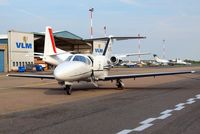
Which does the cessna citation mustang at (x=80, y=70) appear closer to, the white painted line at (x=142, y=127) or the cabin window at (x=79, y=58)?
the cabin window at (x=79, y=58)

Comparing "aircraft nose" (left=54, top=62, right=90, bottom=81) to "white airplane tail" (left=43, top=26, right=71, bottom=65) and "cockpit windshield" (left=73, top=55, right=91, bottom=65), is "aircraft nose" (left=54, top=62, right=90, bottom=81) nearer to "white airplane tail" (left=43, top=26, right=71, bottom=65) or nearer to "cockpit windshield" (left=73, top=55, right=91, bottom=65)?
"cockpit windshield" (left=73, top=55, right=91, bottom=65)

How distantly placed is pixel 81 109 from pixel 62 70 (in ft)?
16.6

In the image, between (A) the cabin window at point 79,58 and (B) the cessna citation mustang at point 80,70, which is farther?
(A) the cabin window at point 79,58

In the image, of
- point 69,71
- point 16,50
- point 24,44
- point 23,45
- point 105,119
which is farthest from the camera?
point 24,44

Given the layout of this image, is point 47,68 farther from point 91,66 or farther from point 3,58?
point 91,66

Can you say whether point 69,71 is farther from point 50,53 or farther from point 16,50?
point 16,50

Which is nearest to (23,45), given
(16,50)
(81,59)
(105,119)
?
(16,50)

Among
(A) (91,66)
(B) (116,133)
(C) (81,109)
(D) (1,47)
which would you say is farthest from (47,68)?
(B) (116,133)

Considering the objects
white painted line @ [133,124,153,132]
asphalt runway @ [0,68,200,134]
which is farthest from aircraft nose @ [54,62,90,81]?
white painted line @ [133,124,153,132]

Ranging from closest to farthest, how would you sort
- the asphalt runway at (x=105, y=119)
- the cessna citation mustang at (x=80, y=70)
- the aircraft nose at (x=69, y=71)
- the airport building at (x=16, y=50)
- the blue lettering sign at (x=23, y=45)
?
the asphalt runway at (x=105, y=119)
the aircraft nose at (x=69, y=71)
the cessna citation mustang at (x=80, y=70)
the airport building at (x=16, y=50)
the blue lettering sign at (x=23, y=45)

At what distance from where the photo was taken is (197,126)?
8.54m

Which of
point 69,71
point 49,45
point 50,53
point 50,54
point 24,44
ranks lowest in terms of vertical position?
point 69,71

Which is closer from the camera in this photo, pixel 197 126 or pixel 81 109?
pixel 197 126

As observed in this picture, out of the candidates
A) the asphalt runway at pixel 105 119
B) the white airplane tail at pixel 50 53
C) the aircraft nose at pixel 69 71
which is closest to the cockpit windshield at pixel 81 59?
the aircraft nose at pixel 69 71
